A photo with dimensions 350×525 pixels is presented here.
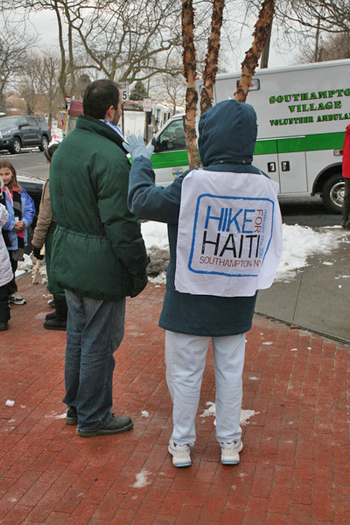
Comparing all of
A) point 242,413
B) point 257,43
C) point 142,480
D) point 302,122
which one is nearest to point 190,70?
point 257,43

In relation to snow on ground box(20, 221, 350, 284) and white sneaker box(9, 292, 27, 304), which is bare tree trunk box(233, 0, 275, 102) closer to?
snow on ground box(20, 221, 350, 284)

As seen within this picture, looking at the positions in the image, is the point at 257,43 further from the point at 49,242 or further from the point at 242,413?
the point at 242,413

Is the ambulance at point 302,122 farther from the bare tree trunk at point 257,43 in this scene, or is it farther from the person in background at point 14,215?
the person in background at point 14,215

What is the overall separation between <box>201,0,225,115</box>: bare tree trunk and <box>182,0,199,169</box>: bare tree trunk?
0.15 meters

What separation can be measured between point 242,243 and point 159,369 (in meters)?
1.88

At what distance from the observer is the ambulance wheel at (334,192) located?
11.0 meters

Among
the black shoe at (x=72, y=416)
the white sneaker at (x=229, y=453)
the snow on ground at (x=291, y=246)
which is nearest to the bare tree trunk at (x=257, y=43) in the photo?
the snow on ground at (x=291, y=246)

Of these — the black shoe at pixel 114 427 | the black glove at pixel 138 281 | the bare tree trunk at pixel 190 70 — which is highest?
the bare tree trunk at pixel 190 70

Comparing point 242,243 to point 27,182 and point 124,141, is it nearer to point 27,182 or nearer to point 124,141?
point 124,141

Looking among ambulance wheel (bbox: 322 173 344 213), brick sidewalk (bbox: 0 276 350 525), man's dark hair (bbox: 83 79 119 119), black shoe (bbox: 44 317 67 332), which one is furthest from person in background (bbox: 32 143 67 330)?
ambulance wheel (bbox: 322 173 344 213)

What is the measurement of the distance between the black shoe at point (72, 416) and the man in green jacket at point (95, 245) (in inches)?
6.6

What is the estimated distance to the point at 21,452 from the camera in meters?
3.28

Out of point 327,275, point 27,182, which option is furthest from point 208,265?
point 27,182

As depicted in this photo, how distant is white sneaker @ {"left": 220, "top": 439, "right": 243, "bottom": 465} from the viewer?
3.07m
